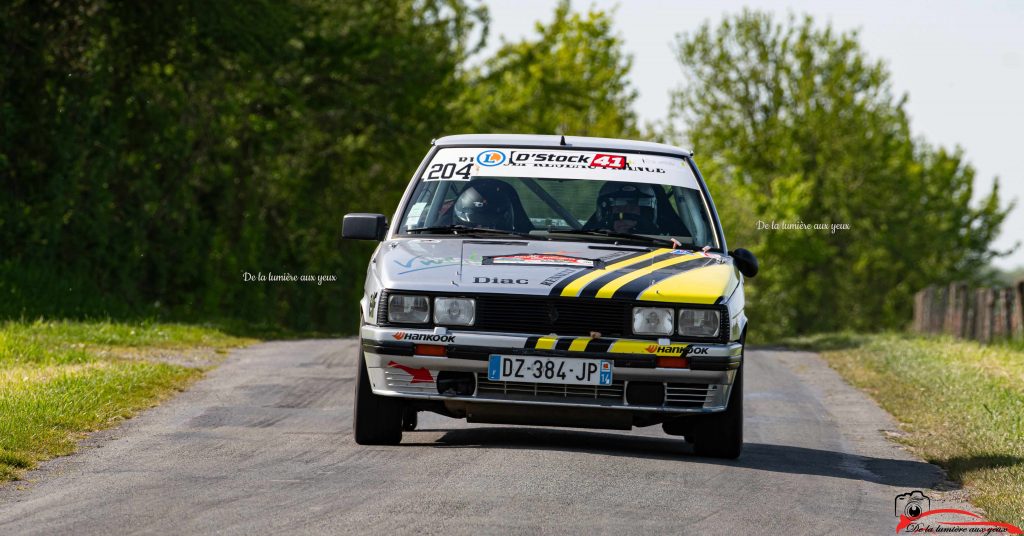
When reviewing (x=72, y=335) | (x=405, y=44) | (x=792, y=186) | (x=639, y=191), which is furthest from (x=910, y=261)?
(x=639, y=191)

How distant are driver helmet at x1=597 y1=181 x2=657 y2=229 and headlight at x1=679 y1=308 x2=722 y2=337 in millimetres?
1260

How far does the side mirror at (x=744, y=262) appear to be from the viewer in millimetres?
9771

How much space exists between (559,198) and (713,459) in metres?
1.93

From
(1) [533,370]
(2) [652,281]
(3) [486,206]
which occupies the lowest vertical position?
(1) [533,370]

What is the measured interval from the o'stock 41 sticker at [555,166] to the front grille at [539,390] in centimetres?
184

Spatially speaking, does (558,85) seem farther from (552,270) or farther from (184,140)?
(552,270)

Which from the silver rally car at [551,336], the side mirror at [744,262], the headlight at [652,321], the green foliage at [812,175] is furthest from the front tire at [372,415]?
the green foliage at [812,175]

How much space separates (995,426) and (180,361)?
7.64 m

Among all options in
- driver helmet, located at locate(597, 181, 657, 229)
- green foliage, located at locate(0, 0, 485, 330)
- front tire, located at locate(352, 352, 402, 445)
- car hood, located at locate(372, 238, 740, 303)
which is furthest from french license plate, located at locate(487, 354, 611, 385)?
green foliage, located at locate(0, 0, 485, 330)

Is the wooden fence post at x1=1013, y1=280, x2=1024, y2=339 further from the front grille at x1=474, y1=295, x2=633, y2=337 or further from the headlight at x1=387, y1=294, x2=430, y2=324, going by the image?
the headlight at x1=387, y1=294, x2=430, y2=324

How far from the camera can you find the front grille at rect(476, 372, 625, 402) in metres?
8.60

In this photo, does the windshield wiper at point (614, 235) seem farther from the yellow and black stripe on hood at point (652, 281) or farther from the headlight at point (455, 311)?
the headlight at point (455, 311)

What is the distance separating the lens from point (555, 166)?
398 inches

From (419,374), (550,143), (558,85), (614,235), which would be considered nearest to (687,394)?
(614,235)
